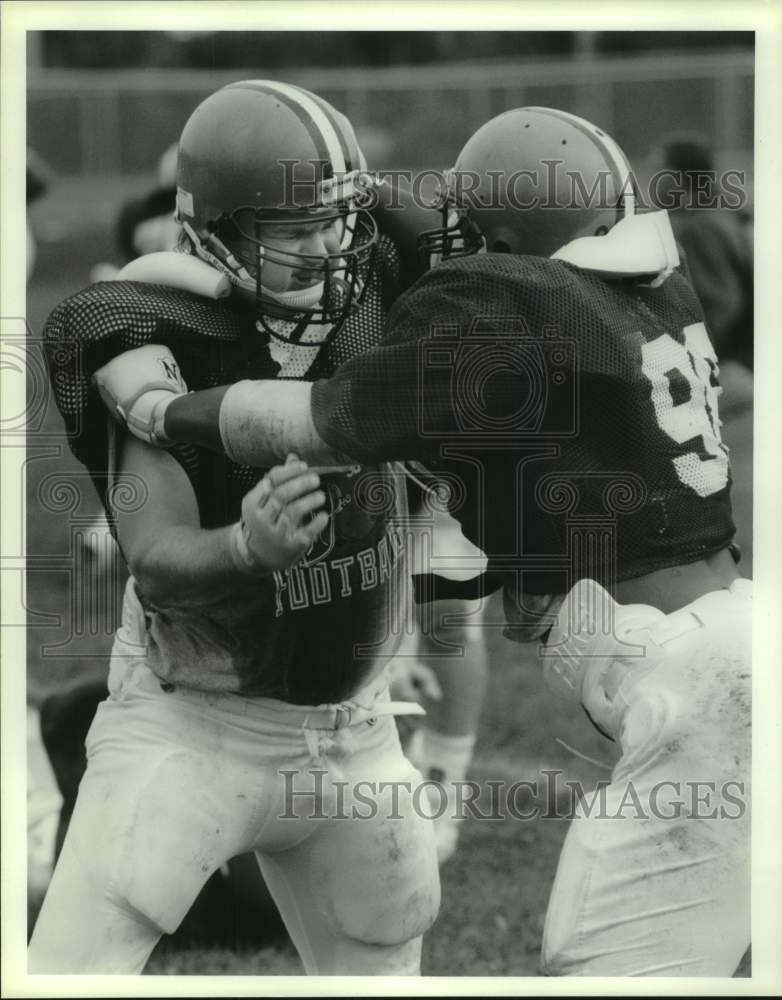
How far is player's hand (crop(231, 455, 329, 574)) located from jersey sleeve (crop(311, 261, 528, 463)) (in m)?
0.10

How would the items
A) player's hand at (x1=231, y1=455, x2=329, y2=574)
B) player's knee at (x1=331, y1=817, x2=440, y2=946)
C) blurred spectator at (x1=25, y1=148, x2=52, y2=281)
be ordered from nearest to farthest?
player's hand at (x1=231, y1=455, x2=329, y2=574)
player's knee at (x1=331, y1=817, x2=440, y2=946)
blurred spectator at (x1=25, y1=148, x2=52, y2=281)

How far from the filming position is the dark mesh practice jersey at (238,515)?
2.94 m

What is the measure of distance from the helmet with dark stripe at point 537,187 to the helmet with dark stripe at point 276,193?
0.20m

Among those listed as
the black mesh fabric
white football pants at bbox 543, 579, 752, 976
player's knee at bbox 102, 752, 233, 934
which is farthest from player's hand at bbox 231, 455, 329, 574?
white football pants at bbox 543, 579, 752, 976

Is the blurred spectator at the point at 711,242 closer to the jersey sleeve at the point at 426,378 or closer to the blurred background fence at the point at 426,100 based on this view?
the blurred background fence at the point at 426,100

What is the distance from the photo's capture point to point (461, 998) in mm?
3125

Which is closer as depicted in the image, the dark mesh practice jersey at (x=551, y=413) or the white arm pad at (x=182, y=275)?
the dark mesh practice jersey at (x=551, y=413)

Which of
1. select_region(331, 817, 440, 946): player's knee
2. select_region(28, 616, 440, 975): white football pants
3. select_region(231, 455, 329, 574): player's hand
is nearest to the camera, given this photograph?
select_region(231, 455, 329, 574): player's hand

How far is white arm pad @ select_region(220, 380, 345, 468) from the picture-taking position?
9.22 feet

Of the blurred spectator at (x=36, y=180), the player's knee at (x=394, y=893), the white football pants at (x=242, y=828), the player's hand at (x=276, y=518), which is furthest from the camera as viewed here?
the blurred spectator at (x=36, y=180)

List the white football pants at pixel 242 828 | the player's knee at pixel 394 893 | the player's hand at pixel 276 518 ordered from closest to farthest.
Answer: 1. the player's hand at pixel 276 518
2. the white football pants at pixel 242 828
3. the player's knee at pixel 394 893

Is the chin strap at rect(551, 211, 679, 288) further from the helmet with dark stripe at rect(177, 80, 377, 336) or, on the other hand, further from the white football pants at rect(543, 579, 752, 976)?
the white football pants at rect(543, 579, 752, 976)

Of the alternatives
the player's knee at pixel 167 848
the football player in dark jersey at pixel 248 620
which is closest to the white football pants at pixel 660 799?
the football player in dark jersey at pixel 248 620

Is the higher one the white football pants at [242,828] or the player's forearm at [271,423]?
the player's forearm at [271,423]
